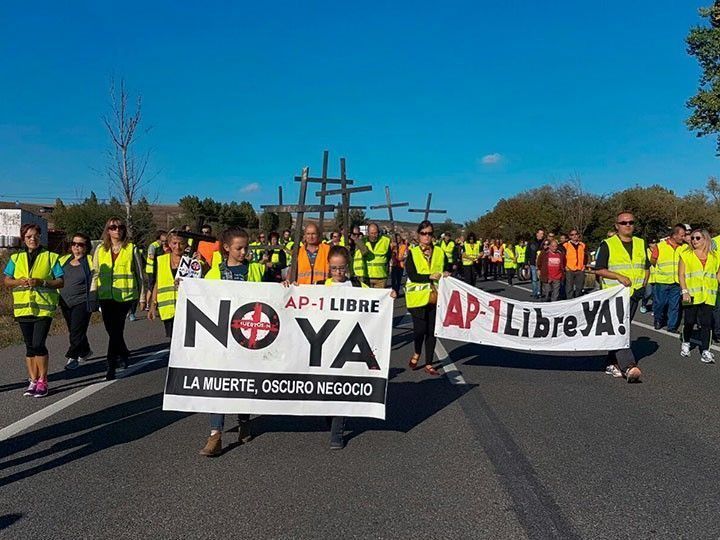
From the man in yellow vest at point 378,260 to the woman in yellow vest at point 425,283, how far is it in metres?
4.03

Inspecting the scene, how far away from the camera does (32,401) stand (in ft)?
22.0

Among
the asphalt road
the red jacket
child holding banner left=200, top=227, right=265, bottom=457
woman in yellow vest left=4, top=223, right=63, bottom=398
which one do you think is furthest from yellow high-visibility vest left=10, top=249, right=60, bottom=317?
the red jacket

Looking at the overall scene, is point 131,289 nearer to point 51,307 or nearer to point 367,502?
point 51,307

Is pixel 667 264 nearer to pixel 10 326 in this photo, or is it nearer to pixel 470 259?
pixel 470 259

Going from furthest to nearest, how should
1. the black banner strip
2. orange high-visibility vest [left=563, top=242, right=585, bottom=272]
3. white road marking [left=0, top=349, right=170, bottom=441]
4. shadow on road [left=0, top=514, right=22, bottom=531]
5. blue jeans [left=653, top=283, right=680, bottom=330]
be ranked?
1. orange high-visibility vest [left=563, top=242, right=585, bottom=272]
2. blue jeans [left=653, top=283, right=680, bottom=330]
3. white road marking [left=0, top=349, right=170, bottom=441]
4. the black banner strip
5. shadow on road [left=0, top=514, right=22, bottom=531]

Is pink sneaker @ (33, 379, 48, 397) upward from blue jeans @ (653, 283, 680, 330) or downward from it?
downward

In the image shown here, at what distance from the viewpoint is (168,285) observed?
26.6ft

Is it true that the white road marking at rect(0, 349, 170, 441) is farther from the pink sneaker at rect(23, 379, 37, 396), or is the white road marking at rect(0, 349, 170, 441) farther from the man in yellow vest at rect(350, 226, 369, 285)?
the man in yellow vest at rect(350, 226, 369, 285)

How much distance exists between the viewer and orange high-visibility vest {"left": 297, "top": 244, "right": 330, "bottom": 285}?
22.4 ft

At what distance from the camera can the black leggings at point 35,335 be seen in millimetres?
6836

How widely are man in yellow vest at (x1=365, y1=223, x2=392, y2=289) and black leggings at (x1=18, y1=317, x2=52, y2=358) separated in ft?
21.9

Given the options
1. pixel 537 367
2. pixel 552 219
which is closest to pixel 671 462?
pixel 537 367

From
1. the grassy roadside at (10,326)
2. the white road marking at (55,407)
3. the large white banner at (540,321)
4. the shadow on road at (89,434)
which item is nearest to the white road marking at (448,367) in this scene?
the large white banner at (540,321)

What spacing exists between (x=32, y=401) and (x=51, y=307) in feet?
3.30
